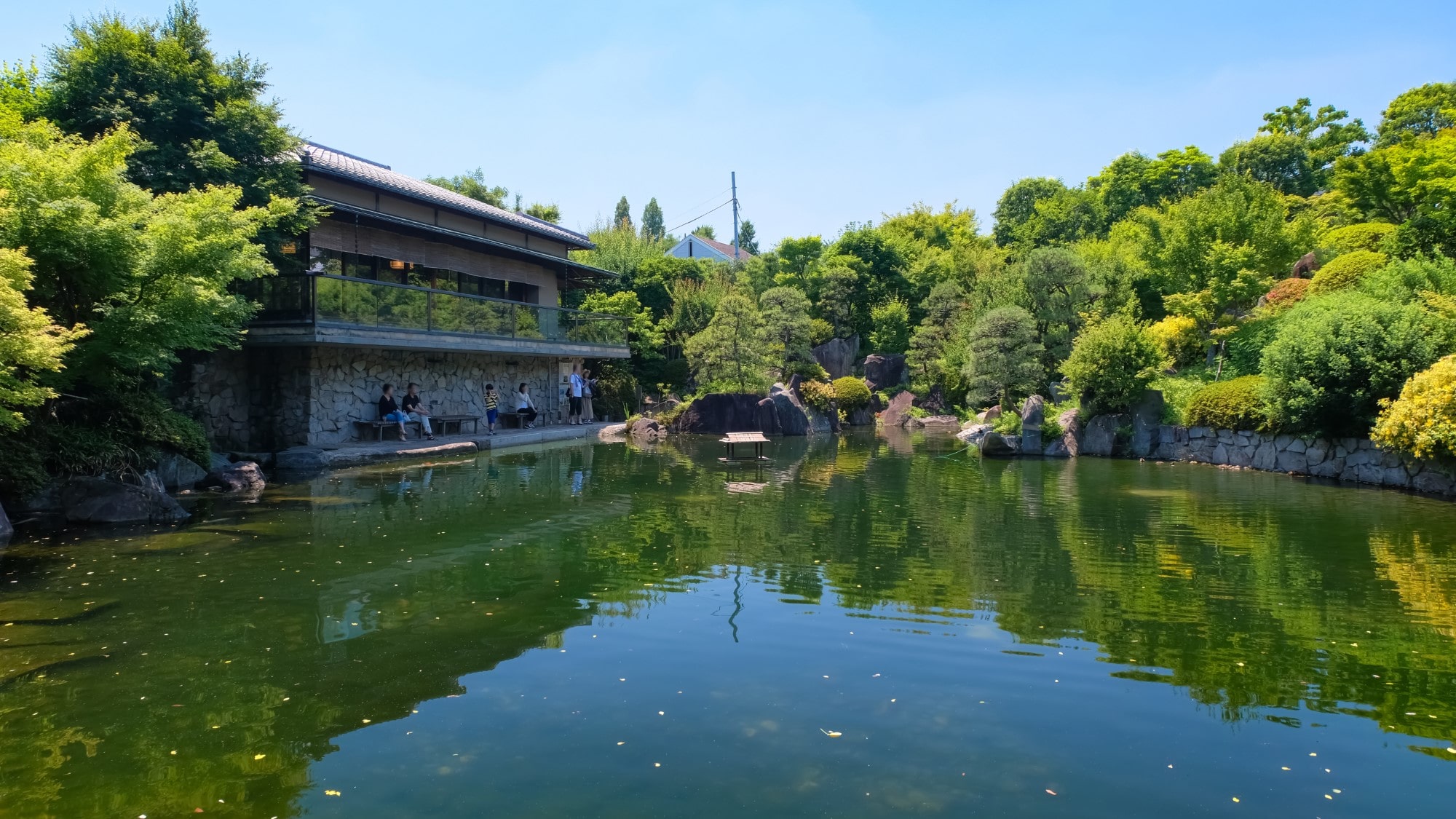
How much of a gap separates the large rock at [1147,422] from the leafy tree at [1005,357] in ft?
9.76

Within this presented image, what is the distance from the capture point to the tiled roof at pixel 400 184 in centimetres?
1980

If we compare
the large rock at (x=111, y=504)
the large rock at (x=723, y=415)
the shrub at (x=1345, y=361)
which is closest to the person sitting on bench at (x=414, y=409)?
the large rock at (x=111, y=504)

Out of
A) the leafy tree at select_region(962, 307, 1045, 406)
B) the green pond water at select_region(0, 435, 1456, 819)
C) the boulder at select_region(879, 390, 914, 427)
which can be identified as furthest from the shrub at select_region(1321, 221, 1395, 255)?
the green pond water at select_region(0, 435, 1456, 819)

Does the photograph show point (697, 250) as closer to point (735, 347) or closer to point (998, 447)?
point (735, 347)

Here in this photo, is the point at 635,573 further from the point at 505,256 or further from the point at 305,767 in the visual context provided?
the point at 505,256

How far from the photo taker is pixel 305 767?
4.51 m

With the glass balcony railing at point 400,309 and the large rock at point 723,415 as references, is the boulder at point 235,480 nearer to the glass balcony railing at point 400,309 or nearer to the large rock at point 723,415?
the glass balcony railing at point 400,309

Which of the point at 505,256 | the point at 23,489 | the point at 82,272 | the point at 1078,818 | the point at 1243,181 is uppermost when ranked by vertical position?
the point at 1243,181

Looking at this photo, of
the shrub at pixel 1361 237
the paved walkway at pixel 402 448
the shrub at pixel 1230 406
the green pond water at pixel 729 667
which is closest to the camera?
the green pond water at pixel 729 667

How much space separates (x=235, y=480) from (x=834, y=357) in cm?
2503

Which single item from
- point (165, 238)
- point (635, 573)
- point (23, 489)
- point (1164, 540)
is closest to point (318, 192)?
point (165, 238)

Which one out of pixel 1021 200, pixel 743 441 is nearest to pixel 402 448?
pixel 743 441

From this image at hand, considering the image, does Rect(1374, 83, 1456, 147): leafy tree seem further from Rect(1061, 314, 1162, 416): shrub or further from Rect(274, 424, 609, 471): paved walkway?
Rect(274, 424, 609, 471): paved walkway

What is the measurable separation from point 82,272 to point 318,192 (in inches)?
378
